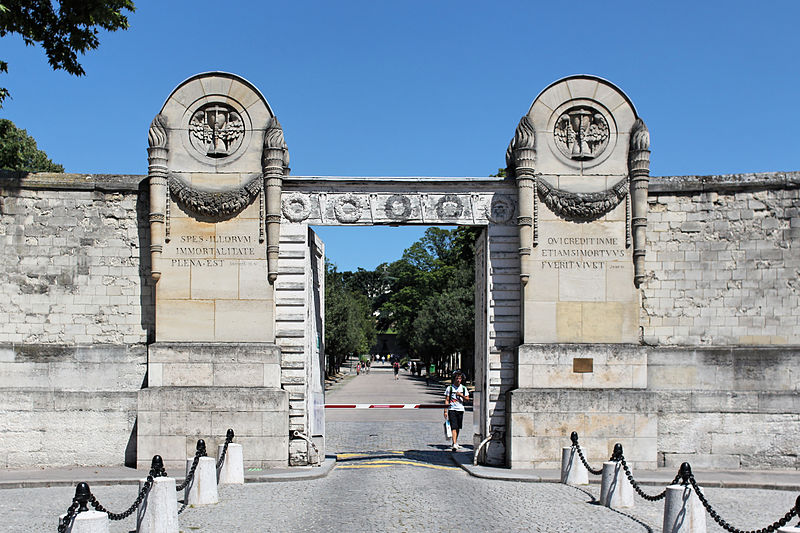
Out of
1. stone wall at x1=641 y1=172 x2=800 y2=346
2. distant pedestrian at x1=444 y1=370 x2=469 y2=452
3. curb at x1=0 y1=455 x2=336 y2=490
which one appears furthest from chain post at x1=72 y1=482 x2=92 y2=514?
stone wall at x1=641 y1=172 x2=800 y2=346

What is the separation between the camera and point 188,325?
15.4 m

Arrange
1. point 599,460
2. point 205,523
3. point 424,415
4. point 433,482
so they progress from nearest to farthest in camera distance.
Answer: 1. point 205,523
2. point 433,482
3. point 599,460
4. point 424,415

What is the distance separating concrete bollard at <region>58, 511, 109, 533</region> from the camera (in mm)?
7762

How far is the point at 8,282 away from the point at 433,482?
8.77m

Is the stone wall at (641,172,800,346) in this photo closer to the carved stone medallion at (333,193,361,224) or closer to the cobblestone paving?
the cobblestone paving

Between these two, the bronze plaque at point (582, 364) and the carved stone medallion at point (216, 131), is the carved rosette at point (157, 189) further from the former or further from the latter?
the bronze plaque at point (582, 364)

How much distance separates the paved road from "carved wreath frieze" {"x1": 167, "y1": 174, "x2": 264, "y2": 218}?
5.05 metres

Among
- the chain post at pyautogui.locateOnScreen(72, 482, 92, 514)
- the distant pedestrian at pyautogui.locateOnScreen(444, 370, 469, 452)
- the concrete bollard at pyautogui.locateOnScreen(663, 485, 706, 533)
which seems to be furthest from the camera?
→ the distant pedestrian at pyautogui.locateOnScreen(444, 370, 469, 452)

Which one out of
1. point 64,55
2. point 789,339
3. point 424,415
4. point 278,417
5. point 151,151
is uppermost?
point 64,55

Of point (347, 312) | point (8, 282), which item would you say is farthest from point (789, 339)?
point (347, 312)

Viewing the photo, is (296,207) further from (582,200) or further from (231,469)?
(582,200)

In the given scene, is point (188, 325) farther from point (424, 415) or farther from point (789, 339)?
point (424, 415)

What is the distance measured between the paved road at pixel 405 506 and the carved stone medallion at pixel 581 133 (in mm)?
6095

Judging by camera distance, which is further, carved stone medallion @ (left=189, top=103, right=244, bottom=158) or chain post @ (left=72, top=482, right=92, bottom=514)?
carved stone medallion @ (left=189, top=103, right=244, bottom=158)
